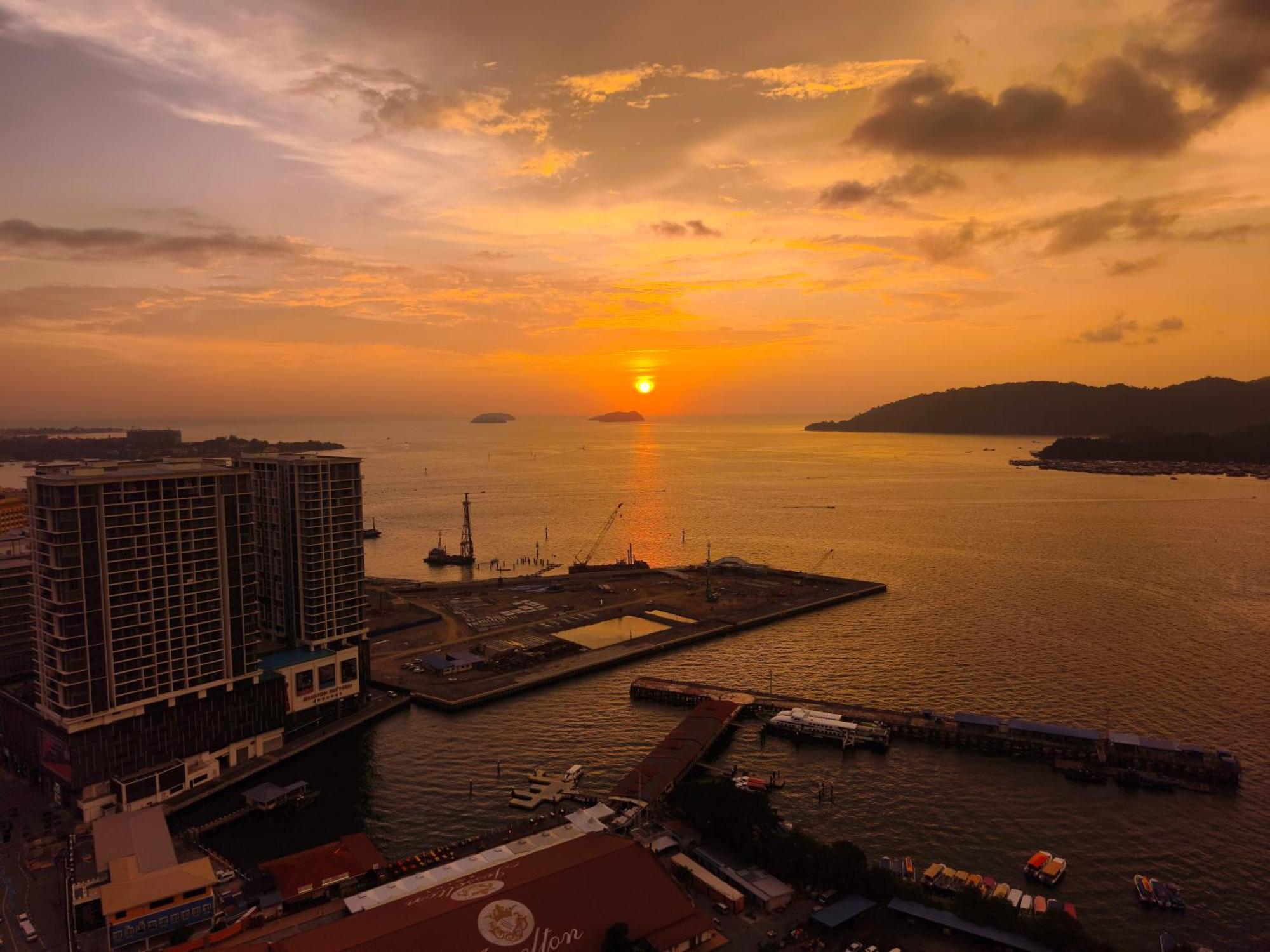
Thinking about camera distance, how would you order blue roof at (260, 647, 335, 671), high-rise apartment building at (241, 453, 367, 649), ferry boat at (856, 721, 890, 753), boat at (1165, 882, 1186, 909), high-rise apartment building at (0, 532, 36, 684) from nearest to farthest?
boat at (1165, 882, 1186, 909)
blue roof at (260, 647, 335, 671)
ferry boat at (856, 721, 890, 753)
high-rise apartment building at (0, 532, 36, 684)
high-rise apartment building at (241, 453, 367, 649)

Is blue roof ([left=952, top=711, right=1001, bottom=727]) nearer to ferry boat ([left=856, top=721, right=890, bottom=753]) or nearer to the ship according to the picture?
ferry boat ([left=856, top=721, right=890, bottom=753])

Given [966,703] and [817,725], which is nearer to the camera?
[817,725]

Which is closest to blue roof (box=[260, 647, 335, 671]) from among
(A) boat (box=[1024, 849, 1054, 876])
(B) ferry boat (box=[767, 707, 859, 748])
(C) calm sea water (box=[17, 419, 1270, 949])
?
(C) calm sea water (box=[17, 419, 1270, 949])

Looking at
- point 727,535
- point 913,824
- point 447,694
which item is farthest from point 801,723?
point 727,535

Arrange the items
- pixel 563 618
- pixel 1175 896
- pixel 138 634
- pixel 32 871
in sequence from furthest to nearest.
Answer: pixel 563 618 < pixel 138 634 < pixel 32 871 < pixel 1175 896

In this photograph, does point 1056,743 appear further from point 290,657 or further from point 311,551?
point 311,551

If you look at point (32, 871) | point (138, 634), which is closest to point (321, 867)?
point (32, 871)

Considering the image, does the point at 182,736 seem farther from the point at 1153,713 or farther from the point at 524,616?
the point at 1153,713

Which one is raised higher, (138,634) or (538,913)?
(138,634)
